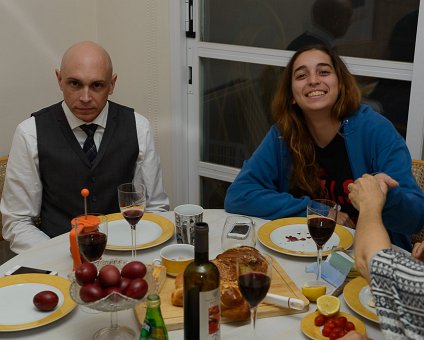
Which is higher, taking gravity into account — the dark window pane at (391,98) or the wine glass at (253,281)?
the dark window pane at (391,98)

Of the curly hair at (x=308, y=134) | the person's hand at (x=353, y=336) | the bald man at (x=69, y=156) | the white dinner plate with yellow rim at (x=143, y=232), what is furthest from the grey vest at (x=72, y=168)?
the person's hand at (x=353, y=336)

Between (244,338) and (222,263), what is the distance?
233mm

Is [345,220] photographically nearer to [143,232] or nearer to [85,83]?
[143,232]

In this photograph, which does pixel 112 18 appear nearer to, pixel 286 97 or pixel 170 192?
pixel 170 192

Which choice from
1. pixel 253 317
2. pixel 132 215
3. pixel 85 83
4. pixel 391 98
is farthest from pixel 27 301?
pixel 391 98

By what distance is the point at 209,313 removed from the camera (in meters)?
1.31

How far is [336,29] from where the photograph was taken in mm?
2953

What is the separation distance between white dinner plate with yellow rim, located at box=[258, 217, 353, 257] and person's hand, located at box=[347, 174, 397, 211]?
0.70 ft

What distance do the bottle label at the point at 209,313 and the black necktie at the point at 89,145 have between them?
130 cm

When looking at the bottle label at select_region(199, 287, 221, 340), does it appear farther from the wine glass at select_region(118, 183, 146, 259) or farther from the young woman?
the young woman

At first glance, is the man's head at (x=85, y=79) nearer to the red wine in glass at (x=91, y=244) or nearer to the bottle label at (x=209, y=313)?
the red wine in glass at (x=91, y=244)

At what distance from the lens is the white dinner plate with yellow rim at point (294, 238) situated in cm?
188

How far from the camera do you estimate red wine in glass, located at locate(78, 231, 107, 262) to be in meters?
1.58

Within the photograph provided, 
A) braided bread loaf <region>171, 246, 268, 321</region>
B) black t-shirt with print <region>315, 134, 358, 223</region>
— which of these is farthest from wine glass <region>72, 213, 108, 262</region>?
black t-shirt with print <region>315, 134, 358, 223</region>
